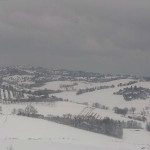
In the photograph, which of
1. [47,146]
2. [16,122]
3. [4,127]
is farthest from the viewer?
[16,122]

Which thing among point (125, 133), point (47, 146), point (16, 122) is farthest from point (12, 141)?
point (125, 133)

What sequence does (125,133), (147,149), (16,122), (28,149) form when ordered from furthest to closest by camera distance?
(125,133)
(16,122)
(147,149)
(28,149)

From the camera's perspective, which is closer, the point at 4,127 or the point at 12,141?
the point at 12,141

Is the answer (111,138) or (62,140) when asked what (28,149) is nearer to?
(62,140)

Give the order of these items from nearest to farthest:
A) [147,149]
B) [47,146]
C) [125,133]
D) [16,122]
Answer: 1. [47,146]
2. [147,149]
3. [16,122]
4. [125,133]

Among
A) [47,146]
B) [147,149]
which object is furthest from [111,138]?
[47,146]

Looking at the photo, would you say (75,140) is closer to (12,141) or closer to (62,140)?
(62,140)
